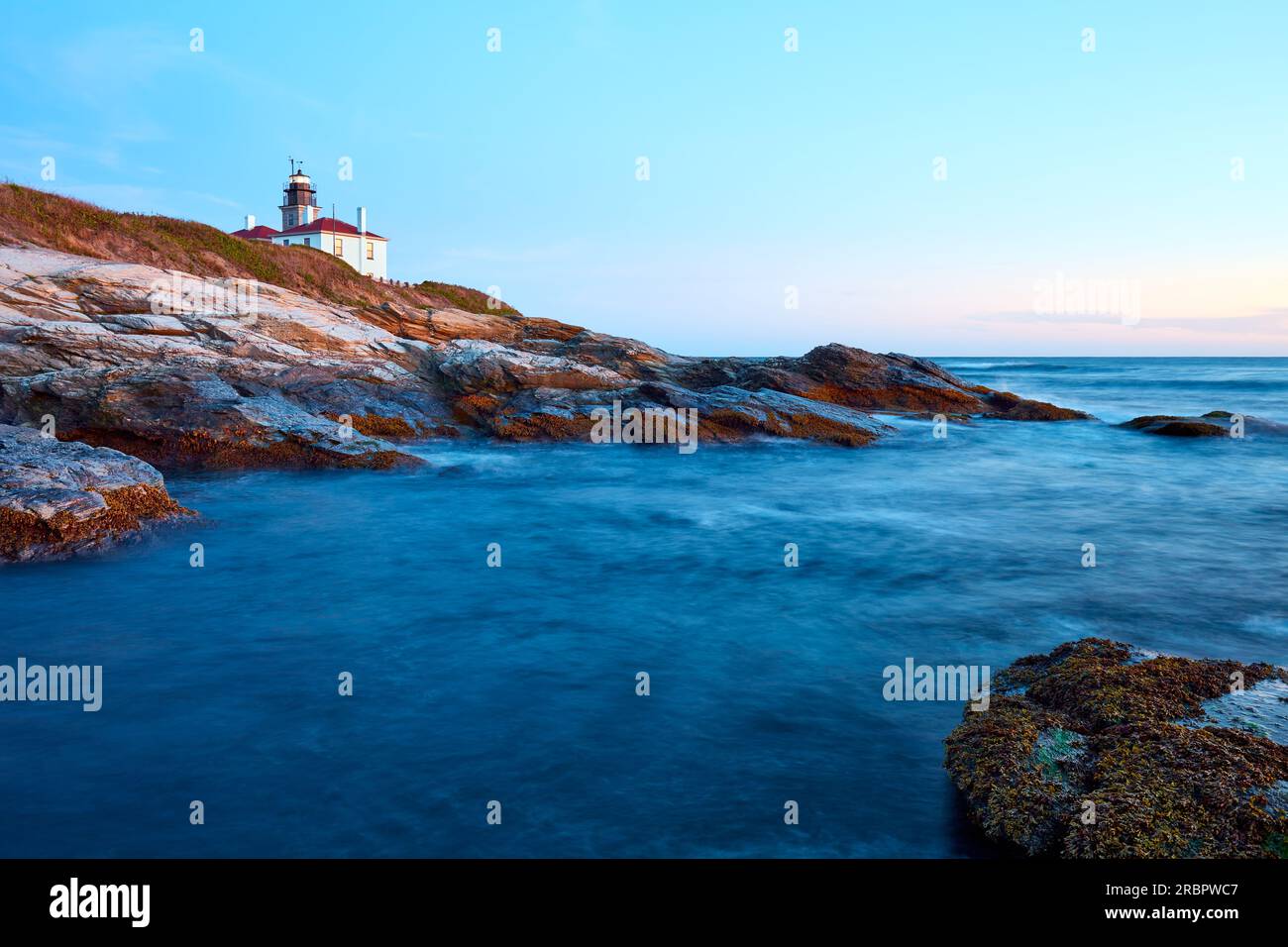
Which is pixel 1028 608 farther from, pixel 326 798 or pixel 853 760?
pixel 326 798

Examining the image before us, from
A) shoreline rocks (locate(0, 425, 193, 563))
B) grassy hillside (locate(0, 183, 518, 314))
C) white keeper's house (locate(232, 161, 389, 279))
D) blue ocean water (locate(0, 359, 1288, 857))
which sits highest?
white keeper's house (locate(232, 161, 389, 279))

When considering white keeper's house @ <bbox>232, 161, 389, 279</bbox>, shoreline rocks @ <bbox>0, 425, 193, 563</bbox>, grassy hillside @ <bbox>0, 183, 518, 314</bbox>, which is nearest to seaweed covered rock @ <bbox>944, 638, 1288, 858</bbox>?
shoreline rocks @ <bbox>0, 425, 193, 563</bbox>

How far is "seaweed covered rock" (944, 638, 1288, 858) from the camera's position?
170 inches

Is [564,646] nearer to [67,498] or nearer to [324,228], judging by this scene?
[67,498]

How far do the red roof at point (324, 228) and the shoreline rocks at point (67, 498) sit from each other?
65.3 meters

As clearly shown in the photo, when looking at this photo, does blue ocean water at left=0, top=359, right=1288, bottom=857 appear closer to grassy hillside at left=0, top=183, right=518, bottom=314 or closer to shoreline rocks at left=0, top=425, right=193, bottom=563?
shoreline rocks at left=0, top=425, right=193, bottom=563

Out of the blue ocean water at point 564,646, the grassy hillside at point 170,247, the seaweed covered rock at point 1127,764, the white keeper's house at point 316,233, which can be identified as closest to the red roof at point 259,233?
the white keeper's house at point 316,233

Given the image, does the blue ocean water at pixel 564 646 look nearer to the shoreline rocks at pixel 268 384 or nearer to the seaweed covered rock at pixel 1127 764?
the seaweed covered rock at pixel 1127 764

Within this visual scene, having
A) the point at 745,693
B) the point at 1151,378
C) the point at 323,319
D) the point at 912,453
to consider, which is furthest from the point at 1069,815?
the point at 1151,378

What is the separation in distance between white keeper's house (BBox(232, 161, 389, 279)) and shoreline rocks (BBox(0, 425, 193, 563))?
64.6 meters

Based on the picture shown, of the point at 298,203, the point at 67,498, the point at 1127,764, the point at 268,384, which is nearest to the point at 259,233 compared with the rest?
the point at 298,203
